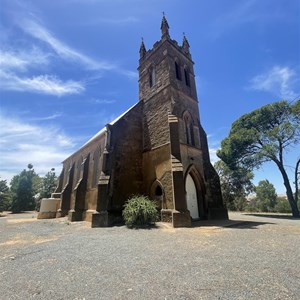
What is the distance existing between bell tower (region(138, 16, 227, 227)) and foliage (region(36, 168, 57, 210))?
34214 millimetres

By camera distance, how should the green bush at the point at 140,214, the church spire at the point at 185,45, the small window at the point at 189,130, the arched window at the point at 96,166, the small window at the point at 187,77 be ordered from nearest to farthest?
the green bush at the point at 140,214, the small window at the point at 189,130, the arched window at the point at 96,166, the small window at the point at 187,77, the church spire at the point at 185,45

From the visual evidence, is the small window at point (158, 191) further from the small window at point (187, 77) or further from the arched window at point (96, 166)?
the small window at point (187, 77)

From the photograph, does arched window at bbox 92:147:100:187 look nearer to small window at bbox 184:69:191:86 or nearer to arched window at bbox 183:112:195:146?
arched window at bbox 183:112:195:146

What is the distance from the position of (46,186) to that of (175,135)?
39583 millimetres

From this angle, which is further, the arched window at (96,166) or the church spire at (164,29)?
the church spire at (164,29)

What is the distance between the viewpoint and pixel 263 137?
68.4 feet

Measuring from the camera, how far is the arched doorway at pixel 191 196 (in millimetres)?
14080

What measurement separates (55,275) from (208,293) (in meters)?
3.46

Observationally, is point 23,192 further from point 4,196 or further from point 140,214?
point 140,214

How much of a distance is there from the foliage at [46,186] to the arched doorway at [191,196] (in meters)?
37.0

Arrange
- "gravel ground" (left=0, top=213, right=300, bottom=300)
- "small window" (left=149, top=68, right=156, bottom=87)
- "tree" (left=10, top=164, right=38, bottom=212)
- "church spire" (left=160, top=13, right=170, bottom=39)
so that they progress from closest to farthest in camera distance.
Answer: "gravel ground" (left=0, top=213, right=300, bottom=300), "church spire" (left=160, top=13, right=170, bottom=39), "small window" (left=149, top=68, right=156, bottom=87), "tree" (left=10, top=164, right=38, bottom=212)

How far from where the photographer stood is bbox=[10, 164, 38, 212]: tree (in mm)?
39688

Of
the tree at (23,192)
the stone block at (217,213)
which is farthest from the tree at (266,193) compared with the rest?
the tree at (23,192)

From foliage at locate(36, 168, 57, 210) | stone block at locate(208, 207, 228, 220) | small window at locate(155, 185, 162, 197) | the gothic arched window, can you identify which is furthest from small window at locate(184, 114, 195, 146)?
foliage at locate(36, 168, 57, 210)
